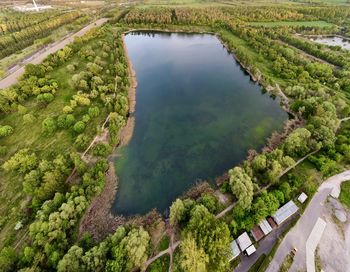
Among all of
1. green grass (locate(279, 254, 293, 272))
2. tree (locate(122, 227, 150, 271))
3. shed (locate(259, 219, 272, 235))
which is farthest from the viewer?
shed (locate(259, 219, 272, 235))

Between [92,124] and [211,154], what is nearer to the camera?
[211,154]

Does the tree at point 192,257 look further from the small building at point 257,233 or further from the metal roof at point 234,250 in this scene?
the small building at point 257,233

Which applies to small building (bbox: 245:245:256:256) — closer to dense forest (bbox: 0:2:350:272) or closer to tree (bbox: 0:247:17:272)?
dense forest (bbox: 0:2:350:272)

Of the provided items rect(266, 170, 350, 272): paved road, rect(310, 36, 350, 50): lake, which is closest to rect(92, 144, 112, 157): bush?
rect(266, 170, 350, 272): paved road

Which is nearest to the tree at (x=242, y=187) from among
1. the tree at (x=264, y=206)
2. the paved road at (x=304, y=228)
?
the tree at (x=264, y=206)

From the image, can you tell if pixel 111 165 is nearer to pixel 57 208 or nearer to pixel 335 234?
pixel 57 208

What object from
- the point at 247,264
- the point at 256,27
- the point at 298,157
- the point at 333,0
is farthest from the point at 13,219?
the point at 333,0
